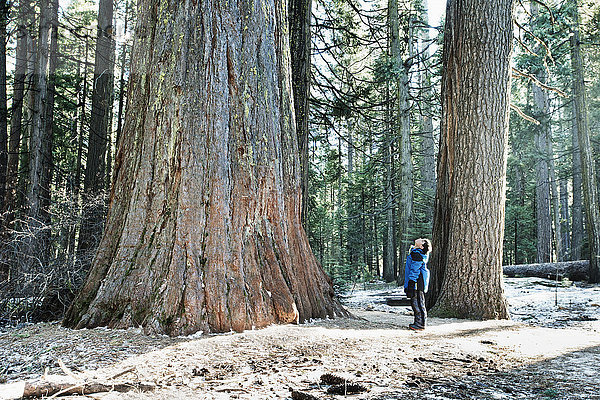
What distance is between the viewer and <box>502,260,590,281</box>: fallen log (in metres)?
14.9

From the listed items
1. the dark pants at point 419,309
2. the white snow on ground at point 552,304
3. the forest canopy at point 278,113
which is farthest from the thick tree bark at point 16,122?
the white snow on ground at point 552,304

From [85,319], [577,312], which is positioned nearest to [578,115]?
[577,312]

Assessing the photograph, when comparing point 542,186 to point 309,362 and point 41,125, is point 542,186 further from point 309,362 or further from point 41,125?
point 309,362

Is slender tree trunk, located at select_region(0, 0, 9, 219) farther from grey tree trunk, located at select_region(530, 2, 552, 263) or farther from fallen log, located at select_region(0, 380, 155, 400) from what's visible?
grey tree trunk, located at select_region(530, 2, 552, 263)

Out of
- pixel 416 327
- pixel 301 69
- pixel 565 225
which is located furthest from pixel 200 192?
pixel 565 225

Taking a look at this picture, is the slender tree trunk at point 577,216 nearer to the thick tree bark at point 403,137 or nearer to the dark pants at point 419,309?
the thick tree bark at point 403,137

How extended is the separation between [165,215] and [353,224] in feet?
95.9

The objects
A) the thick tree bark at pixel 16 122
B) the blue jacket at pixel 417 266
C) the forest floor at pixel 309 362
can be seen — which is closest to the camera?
the forest floor at pixel 309 362

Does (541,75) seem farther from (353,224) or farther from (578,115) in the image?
(353,224)

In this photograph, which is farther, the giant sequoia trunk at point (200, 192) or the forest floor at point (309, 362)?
the giant sequoia trunk at point (200, 192)

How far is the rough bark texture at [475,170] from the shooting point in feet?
21.5

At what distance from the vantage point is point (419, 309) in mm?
5180

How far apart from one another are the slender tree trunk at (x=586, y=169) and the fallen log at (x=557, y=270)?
1248 mm

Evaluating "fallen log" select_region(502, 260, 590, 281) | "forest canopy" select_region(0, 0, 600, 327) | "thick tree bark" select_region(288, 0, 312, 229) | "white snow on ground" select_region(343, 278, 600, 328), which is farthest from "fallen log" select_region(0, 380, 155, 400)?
"fallen log" select_region(502, 260, 590, 281)
